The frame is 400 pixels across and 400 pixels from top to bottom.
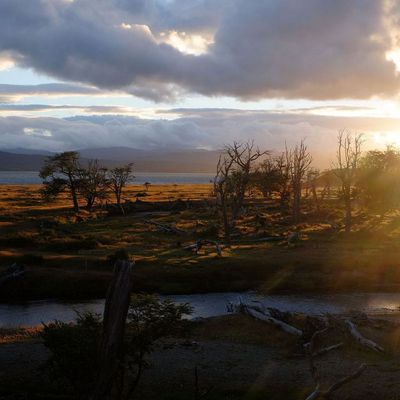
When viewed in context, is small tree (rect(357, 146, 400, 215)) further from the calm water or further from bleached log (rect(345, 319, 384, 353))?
bleached log (rect(345, 319, 384, 353))

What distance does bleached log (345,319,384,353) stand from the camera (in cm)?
2600

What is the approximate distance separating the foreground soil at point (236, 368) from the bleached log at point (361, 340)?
42 centimetres

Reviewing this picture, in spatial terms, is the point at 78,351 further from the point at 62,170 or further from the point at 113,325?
the point at 62,170

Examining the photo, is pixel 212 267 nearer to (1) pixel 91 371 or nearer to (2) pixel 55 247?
(2) pixel 55 247

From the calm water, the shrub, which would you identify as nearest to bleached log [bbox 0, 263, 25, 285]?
the calm water

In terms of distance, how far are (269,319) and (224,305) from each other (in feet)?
26.9

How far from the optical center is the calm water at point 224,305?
34.9m

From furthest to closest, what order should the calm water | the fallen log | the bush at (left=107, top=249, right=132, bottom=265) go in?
1. the bush at (left=107, top=249, right=132, bottom=265)
2. the calm water
3. the fallen log

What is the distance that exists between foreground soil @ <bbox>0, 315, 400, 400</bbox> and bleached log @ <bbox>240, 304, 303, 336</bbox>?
38 centimetres

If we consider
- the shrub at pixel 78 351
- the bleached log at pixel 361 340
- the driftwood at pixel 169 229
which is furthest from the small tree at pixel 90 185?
the shrub at pixel 78 351

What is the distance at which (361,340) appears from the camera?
26.7m

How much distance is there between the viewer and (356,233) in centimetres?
6412

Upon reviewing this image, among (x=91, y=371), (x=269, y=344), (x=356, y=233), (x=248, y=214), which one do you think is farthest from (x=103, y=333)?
(x=248, y=214)

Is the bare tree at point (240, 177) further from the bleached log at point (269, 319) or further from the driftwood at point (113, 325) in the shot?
the driftwood at point (113, 325)
